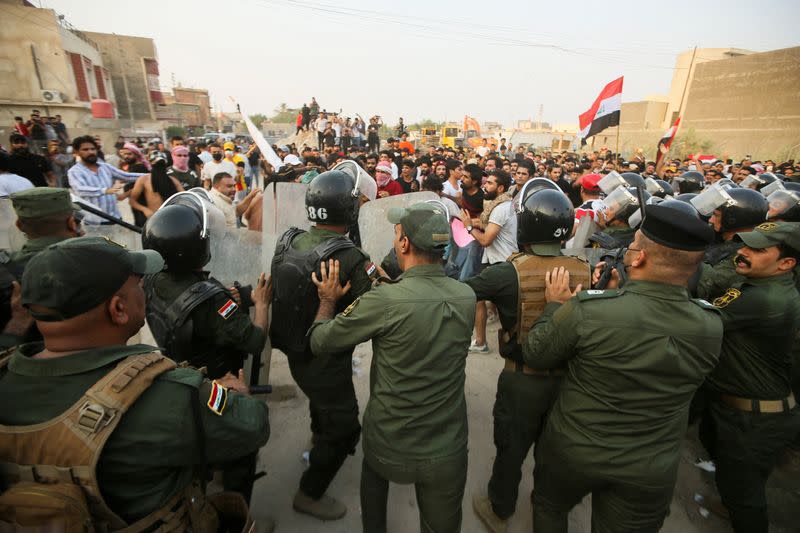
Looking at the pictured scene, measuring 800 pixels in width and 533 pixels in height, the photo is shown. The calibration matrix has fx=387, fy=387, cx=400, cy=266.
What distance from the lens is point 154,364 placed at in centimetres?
122

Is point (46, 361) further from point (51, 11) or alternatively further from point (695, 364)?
→ point (51, 11)

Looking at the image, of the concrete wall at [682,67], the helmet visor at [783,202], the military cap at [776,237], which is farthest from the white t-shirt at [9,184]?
the concrete wall at [682,67]

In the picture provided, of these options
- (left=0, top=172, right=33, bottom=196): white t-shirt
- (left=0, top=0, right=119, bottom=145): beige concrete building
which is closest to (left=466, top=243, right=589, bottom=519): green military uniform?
(left=0, top=172, right=33, bottom=196): white t-shirt

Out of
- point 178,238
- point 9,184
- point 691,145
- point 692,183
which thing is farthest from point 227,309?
point 691,145

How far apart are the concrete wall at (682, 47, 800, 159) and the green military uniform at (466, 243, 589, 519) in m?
27.0

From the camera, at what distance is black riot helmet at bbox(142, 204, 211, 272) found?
203 cm

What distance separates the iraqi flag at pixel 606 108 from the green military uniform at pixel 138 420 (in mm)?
10314

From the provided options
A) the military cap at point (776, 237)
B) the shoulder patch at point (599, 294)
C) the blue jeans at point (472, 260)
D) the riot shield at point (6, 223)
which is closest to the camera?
the shoulder patch at point (599, 294)

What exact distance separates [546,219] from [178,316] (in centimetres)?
212

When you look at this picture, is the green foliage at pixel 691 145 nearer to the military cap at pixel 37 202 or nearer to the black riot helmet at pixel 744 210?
the black riot helmet at pixel 744 210

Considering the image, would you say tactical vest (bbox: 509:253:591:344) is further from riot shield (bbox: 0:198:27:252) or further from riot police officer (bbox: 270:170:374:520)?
riot shield (bbox: 0:198:27:252)

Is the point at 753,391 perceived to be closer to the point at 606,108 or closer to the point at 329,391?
the point at 329,391

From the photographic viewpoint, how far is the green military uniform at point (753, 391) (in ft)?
7.18

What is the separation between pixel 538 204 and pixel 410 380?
1348 millimetres
